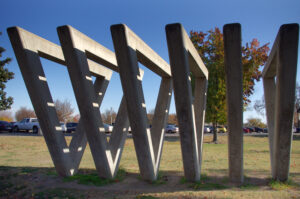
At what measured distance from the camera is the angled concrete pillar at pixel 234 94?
4.94 metres

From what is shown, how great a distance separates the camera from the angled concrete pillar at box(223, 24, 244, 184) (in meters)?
4.94

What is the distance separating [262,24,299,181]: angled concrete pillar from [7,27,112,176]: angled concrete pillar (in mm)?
5517

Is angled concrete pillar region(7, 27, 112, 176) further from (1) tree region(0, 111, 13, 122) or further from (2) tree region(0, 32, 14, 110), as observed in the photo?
(1) tree region(0, 111, 13, 122)

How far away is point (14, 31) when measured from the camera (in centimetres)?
537

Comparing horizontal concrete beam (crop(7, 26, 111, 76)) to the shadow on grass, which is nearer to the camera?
horizontal concrete beam (crop(7, 26, 111, 76))

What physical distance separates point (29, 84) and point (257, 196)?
595 centimetres

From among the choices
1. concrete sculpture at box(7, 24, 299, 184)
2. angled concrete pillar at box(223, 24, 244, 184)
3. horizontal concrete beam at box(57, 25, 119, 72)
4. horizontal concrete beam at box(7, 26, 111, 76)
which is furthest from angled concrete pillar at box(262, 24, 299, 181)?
horizontal concrete beam at box(7, 26, 111, 76)

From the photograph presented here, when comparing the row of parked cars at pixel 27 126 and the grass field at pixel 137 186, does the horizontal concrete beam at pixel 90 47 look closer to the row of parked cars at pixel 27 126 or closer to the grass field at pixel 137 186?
the grass field at pixel 137 186

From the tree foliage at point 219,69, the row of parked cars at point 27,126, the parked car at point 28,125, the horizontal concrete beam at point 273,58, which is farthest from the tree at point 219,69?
the parked car at point 28,125

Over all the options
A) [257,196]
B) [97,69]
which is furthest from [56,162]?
[257,196]

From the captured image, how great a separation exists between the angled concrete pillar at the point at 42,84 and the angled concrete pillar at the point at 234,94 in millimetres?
4419

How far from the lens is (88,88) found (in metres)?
5.78

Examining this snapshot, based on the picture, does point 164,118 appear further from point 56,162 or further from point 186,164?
point 56,162

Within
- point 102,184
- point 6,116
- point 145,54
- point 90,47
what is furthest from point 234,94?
point 6,116
